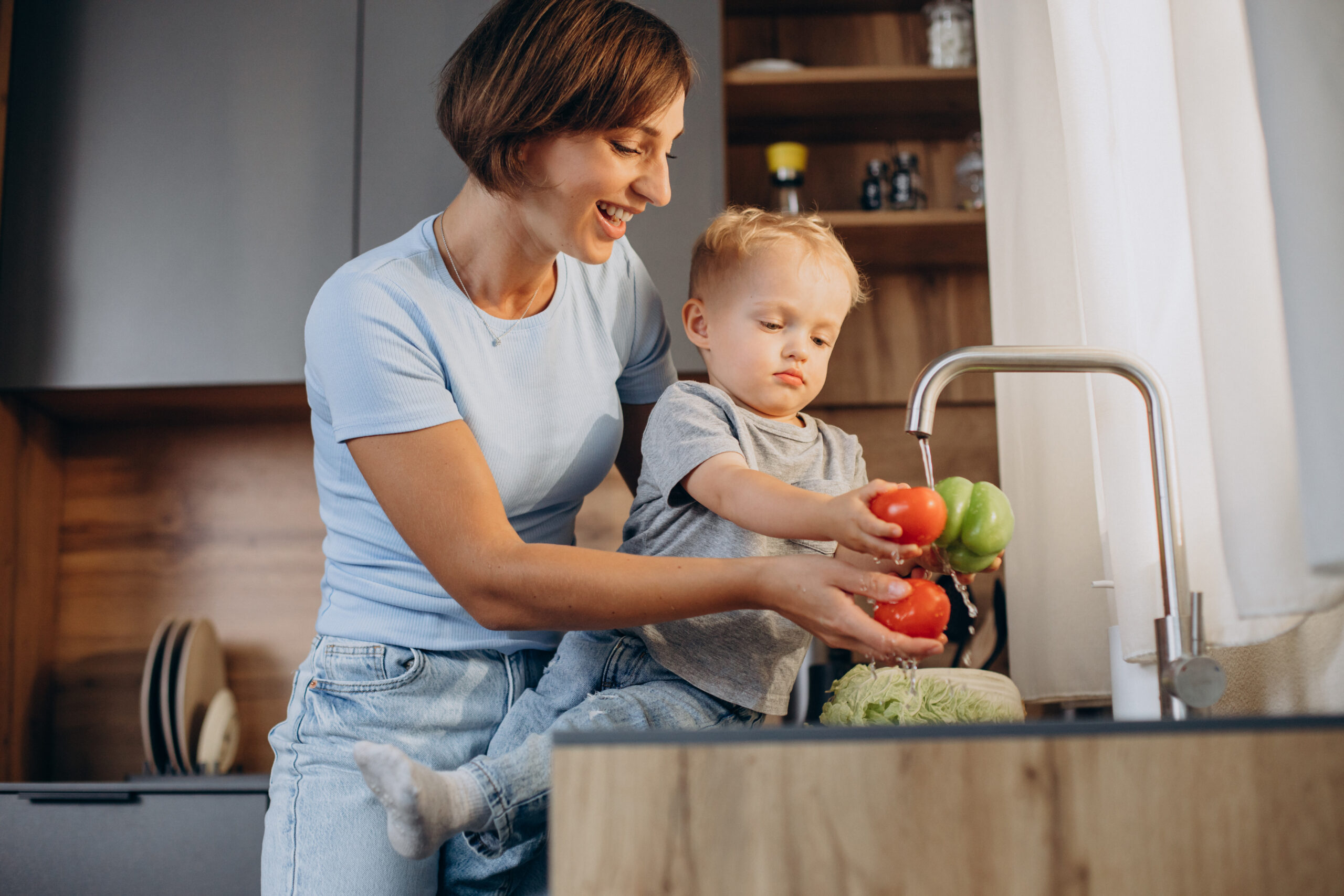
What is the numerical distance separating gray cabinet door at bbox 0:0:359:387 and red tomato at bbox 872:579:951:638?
55.7 inches

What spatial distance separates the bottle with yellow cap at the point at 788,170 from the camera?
2121 millimetres

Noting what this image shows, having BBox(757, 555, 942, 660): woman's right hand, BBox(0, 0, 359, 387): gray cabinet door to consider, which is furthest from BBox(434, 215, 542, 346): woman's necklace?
BBox(0, 0, 359, 387): gray cabinet door

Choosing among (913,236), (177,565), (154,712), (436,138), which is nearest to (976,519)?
(913,236)

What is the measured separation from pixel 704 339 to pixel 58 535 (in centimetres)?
171

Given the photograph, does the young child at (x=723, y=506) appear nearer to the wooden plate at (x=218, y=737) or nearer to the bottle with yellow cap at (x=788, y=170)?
the bottle with yellow cap at (x=788, y=170)

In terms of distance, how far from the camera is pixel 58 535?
2.26 metres

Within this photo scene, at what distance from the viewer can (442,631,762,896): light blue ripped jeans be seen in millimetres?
954

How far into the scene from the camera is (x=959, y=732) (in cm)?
59

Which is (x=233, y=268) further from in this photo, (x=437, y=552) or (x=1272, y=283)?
(x=1272, y=283)

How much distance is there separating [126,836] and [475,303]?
1.06 meters

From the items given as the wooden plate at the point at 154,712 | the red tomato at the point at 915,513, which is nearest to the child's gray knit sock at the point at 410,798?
the red tomato at the point at 915,513

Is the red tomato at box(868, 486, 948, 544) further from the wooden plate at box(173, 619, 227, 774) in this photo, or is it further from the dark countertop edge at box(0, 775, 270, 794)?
the wooden plate at box(173, 619, 227, 774)

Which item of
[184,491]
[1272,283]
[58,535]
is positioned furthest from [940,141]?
[58,535]

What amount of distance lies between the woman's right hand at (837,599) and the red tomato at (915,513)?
53mm
